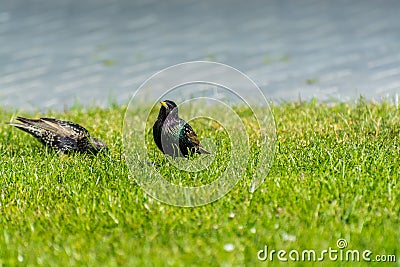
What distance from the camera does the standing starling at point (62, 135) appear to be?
657cm

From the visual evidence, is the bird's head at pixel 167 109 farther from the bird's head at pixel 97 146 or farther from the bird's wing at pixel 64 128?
the bird's wing at pixel 64 128

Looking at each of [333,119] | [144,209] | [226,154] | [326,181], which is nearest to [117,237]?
[144,209]

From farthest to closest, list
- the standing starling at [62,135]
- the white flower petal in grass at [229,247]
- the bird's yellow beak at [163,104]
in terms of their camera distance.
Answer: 1. the standing starling at [62,135]
2. the bird's yellow beak at [163,104]
3. the white flower petal in grass at [229,247]

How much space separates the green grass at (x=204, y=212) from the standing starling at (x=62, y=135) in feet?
1.14

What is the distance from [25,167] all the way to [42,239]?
1826 millimetres

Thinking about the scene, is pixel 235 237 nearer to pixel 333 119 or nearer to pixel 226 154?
pixel 226 154

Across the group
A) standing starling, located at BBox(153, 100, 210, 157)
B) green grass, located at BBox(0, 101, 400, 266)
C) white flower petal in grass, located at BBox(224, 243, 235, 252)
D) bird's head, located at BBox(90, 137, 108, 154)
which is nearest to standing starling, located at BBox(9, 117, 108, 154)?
bird's head, located at BBox(90, 137, 108, 154)

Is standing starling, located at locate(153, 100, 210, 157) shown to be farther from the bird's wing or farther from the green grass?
the bird's wing

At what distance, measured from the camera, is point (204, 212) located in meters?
4.39

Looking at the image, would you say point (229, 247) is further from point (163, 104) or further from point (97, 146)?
point (97, 146)

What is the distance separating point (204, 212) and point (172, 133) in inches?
56.2

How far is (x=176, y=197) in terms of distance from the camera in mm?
4629

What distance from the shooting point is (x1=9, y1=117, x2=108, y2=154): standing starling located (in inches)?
259

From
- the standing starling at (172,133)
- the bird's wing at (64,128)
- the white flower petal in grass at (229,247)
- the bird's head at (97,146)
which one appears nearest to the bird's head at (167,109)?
the standing starling at (172,133)
